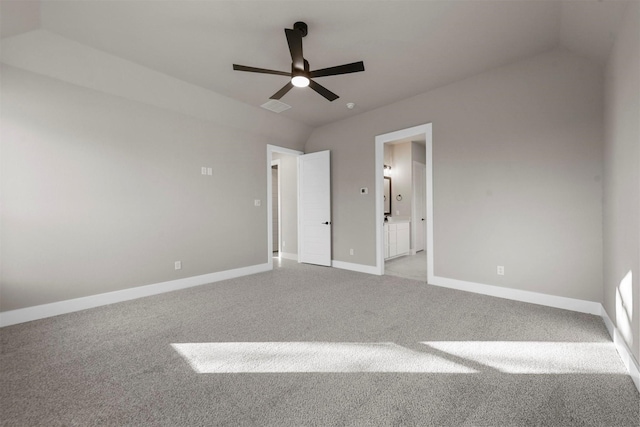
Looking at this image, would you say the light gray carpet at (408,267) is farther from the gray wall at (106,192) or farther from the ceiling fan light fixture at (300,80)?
the ceiling fan light fixture at (300,80)

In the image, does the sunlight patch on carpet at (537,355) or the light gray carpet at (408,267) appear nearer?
the sunlight patch on carpet at (537,355)

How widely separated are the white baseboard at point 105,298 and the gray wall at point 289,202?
1.83 meters

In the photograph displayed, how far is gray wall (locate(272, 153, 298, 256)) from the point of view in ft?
21.4

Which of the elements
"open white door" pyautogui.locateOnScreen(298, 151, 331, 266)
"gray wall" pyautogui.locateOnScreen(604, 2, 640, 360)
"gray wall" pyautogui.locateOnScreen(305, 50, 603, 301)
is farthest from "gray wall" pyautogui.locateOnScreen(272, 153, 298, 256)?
"gray wall" pyautogui.locateOnScreen(604, 2, 640, 360)

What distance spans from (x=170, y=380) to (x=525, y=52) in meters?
4.79

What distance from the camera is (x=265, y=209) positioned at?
5.37 metres

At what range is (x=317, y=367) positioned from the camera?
1.98 m

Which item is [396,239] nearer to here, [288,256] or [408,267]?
[408,267]

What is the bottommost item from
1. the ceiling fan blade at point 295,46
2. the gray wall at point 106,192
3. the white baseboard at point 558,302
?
the white baseboard at point 558,302

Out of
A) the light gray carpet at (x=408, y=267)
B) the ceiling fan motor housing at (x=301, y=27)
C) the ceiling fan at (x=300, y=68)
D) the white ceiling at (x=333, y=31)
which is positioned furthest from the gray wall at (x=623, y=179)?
the ceiling fan motor housing at (x=301, y=27)

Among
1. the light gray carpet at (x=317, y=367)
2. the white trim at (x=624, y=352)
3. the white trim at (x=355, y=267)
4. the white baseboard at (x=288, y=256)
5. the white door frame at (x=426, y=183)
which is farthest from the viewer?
the white baseboard at (x=288, y=256)

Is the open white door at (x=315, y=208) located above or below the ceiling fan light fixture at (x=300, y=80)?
below

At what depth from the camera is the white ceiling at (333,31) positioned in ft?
7.94

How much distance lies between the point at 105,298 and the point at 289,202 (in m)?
4.03
